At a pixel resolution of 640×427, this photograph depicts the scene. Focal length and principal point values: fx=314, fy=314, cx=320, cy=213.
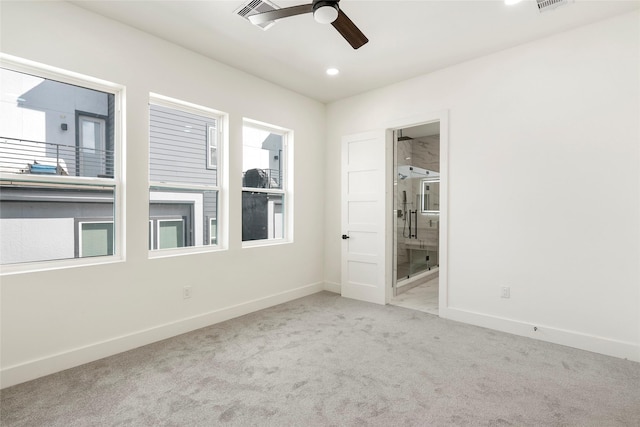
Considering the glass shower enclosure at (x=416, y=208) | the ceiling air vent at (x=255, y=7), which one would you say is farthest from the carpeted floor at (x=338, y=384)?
the ceiling air vent at (x=255, y=7)

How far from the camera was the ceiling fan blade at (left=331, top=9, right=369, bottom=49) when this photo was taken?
208 cm

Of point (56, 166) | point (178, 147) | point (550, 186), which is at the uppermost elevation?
point (178, 147)

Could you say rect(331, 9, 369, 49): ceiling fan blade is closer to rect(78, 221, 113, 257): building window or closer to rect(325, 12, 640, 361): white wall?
rect(325, 12, 640, 361): white wall

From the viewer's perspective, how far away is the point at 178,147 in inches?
125

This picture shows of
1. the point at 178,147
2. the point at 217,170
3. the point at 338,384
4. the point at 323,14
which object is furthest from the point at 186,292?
the point at 323,14

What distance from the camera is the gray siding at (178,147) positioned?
3016 millimetres

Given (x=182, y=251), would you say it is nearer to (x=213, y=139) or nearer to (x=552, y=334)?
(x=213, y=139)

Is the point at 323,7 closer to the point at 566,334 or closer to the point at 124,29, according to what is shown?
the point at 124,29

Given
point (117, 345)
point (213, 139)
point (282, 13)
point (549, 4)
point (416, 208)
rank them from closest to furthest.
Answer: point (282, 13) < point (549, 4) < point (117, 345) < point (213, 139) < point (416, 208)

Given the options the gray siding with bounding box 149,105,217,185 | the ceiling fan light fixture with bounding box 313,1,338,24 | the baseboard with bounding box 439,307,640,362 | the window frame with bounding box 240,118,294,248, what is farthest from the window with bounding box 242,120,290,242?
the baseboard with bounding box 439,307,640,362

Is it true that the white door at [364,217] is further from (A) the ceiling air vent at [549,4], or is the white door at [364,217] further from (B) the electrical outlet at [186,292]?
(B) the electrical outlet at [186,292]

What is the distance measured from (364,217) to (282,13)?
2.68 m

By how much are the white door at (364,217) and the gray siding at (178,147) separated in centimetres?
180

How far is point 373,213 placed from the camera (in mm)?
4098
